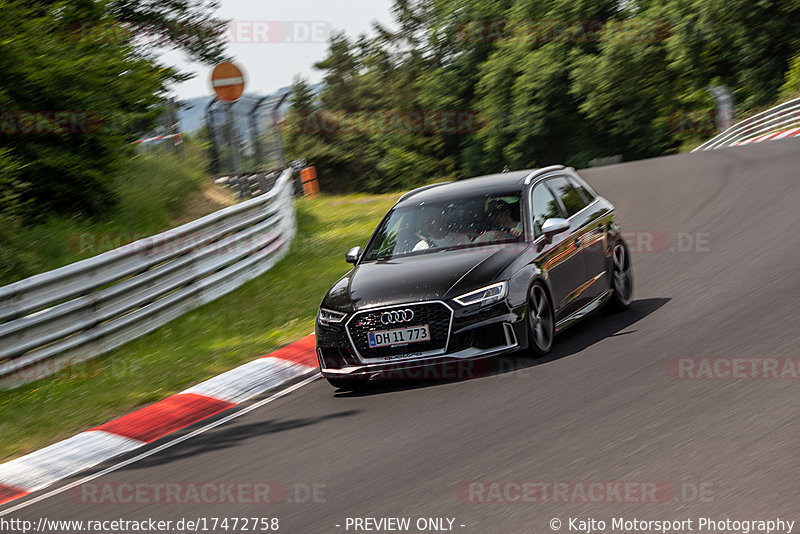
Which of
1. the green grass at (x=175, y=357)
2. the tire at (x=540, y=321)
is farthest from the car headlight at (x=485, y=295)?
the green grass at (x=175, y=357)

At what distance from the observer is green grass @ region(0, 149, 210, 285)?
12.3m

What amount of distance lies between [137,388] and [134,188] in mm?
7844

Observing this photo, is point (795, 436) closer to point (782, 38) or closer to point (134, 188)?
point (134, 188)

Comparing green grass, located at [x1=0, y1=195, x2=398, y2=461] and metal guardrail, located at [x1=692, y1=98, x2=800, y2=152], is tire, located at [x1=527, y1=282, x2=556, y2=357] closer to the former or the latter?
green grass, located at [x1=0, y1=195, x2=398, y2=461]

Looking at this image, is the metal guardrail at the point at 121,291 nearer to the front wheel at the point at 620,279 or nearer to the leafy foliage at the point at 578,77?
the front wheel at the point at 620,279

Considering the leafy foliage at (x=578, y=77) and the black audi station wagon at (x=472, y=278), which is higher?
the black audi station wagon at (x=472, y=278)

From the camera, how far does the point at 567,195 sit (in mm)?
9906

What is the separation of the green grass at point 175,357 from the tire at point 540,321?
325 centimetres

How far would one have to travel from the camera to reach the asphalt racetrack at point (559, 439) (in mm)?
5090

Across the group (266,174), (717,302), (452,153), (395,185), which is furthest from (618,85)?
(717,302)

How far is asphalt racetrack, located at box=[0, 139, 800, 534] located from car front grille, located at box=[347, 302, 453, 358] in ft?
1.13

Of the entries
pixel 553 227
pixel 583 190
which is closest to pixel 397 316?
pixel 553 227

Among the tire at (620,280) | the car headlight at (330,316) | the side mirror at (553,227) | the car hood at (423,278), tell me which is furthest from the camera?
the tire at (620,280)

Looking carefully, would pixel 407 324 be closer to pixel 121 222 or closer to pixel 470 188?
pixel 470 188
